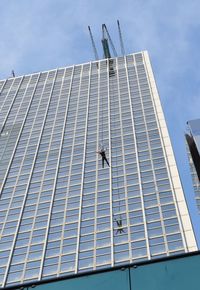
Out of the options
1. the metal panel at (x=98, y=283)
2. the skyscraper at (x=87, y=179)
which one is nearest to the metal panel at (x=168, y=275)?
the metal panel at (x=98, y=283)

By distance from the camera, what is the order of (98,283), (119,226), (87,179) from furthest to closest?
(87,179)
(119,226)
(98,283)

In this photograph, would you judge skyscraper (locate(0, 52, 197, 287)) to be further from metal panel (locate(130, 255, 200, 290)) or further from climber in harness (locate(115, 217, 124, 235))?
metal panel (locate(130, 255, 200, 290))

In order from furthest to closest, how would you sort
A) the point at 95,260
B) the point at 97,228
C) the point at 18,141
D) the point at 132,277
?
the point at 18,141 → the point at 97,228 → the point at 95,260 → the point at 132,277

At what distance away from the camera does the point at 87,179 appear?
89.7 metres

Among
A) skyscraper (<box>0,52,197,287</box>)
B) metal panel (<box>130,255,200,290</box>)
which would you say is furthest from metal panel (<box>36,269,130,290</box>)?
skyscraper (<box>0,52,197,287</box>)

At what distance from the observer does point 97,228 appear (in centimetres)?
7694

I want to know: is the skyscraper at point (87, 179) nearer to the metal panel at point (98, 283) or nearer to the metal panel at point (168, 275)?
the metal panel at point (98, 283)

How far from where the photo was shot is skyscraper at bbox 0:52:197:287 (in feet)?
237

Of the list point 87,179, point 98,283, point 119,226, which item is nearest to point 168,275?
point 98,283

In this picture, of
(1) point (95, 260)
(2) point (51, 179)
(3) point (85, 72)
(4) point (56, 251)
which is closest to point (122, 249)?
(1) point (95, 260)

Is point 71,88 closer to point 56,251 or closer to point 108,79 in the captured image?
point 108,79

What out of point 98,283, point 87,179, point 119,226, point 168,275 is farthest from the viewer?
point 87,179

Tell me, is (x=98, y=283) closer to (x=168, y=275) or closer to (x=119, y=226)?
(x=168, y=275)

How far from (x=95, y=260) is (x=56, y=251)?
22.4 ft
